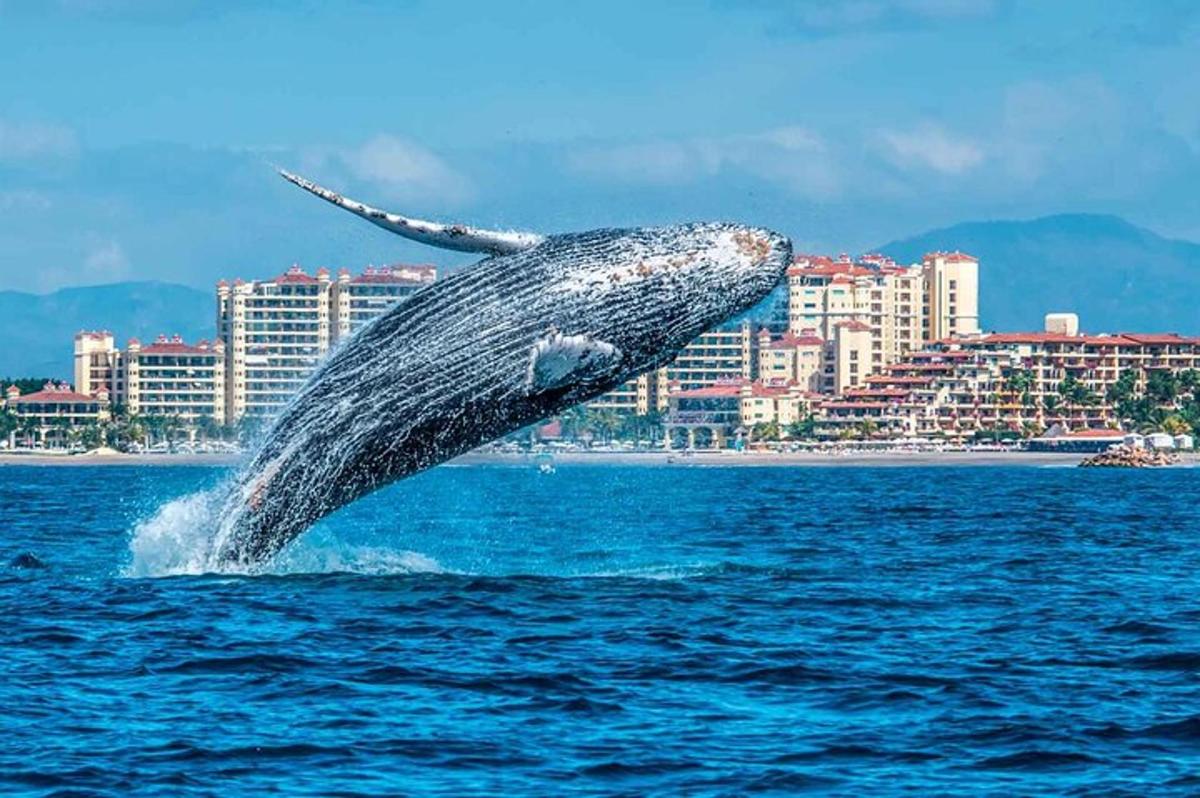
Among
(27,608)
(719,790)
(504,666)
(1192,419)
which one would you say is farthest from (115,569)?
(1192,419)

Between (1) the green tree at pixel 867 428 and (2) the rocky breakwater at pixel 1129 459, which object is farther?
(1) the green tree at pixel 867 428

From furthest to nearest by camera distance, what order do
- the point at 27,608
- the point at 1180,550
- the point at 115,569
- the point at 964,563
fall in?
1. the point at 1180,550
2. the point at 964,563
3. the point at 115,569
4. the point at 27,608

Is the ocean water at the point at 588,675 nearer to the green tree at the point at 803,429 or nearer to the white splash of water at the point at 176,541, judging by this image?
the white splash of water at the point at 176,541

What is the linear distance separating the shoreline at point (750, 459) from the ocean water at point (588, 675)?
14647 centimetres

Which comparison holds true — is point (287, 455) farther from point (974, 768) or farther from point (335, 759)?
point (974, 768)

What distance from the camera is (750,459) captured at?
18475 centimetres

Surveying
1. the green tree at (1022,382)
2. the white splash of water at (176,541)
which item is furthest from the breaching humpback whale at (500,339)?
the green tree at (1022,382)

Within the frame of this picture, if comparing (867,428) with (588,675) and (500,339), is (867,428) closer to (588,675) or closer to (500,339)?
(500,339)

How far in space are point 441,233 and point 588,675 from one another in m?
3.96

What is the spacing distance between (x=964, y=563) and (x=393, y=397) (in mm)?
13092

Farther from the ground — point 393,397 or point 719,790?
point 393,397

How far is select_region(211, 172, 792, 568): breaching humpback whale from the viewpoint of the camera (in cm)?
1872

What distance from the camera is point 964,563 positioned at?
1208 inches

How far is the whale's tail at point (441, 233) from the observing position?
715 inches
